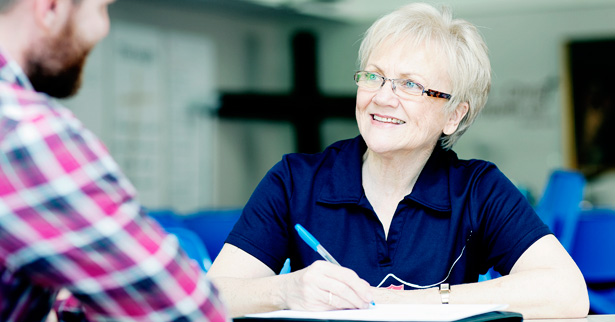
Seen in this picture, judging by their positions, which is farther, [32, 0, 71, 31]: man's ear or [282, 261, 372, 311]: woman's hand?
[282, 261, 372, 311]: woman's hand

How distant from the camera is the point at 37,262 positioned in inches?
26.3

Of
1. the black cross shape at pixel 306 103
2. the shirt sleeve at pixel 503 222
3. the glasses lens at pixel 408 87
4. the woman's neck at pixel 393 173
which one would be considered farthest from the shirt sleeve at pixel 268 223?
the black cross shape at pixel 306 103

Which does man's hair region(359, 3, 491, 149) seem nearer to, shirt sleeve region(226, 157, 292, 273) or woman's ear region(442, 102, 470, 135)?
woman's ear region(442, 102, 470, 135)

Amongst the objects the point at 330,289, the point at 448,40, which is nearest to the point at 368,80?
the point at 448,40

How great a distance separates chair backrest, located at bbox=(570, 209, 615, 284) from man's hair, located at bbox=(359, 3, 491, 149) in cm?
228

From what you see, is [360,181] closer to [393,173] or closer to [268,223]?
[393,173]

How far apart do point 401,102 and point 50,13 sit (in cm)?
111

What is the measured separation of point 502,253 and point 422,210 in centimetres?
21

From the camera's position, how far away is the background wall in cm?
797

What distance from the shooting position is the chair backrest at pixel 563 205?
379 centimetres

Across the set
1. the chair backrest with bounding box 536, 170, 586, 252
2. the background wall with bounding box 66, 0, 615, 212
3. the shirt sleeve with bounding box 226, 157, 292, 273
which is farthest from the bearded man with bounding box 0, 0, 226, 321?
the background wall with bounding box 66, 0, 615, 212

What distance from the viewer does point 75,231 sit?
0.67 m

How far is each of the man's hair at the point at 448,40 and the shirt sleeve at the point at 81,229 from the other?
1.15 meters

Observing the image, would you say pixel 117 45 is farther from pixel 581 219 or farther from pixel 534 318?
pixel 534 318
